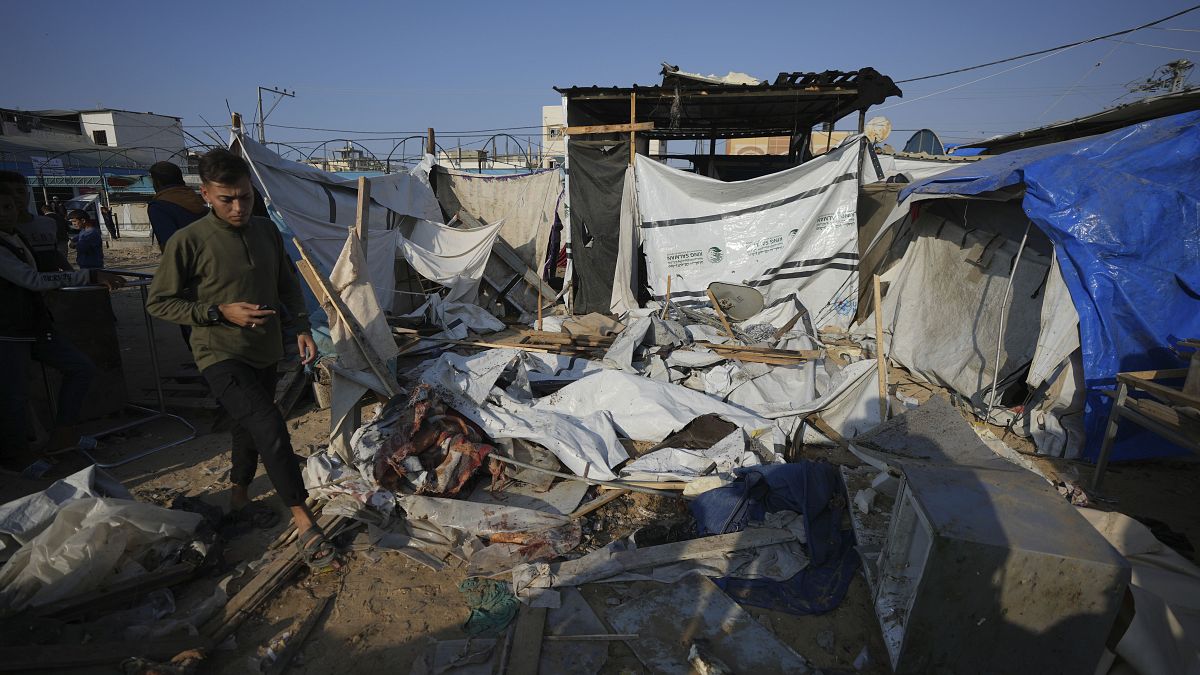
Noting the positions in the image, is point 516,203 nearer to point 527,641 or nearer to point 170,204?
point 170,204

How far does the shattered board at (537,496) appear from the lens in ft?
10.7

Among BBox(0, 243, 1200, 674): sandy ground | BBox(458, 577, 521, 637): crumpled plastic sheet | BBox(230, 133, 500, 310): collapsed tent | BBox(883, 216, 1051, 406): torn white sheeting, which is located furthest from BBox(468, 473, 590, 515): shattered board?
BBox(883, 216, 1051, 406): torn white sheeting

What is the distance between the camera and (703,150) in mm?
12328

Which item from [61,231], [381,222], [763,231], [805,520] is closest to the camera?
[805,520]

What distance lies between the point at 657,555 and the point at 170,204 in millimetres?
4434

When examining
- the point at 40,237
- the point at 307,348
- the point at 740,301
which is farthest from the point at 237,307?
the point at 740,301

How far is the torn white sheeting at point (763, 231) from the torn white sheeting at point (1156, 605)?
16.3ft

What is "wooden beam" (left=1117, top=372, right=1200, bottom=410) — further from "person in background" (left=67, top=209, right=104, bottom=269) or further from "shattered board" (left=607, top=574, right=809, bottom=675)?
"person in background" (left=67, top=209, right=104, bottom=269)

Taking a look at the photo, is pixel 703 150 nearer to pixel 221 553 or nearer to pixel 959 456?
pixel 959 456

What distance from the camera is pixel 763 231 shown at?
7.50m

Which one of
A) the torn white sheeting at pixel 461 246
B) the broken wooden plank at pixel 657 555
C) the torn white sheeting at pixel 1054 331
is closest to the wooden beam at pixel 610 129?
the torn white sheeting at pixel 461 246

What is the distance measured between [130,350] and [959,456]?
8.59 meters

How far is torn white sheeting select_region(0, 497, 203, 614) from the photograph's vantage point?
84.7 inches

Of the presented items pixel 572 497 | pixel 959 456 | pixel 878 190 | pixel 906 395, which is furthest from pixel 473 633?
pixel 878 190
